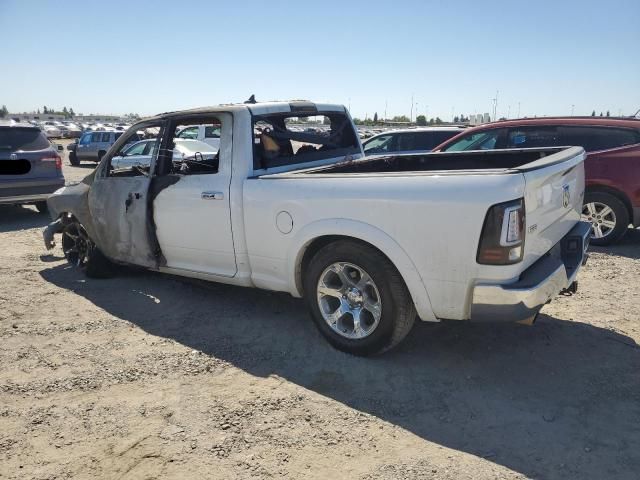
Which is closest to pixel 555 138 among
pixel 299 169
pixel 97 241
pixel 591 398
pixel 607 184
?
pixel 607 184

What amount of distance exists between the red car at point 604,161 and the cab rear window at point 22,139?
27.0 ft

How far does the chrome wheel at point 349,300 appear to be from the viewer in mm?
3545

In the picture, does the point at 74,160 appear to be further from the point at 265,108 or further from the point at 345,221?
the point at 345,221

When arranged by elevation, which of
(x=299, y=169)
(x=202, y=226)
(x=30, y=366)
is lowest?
(x=30, y=366)

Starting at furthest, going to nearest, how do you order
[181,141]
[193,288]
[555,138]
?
[555,138] < [193,288] < [181,141]

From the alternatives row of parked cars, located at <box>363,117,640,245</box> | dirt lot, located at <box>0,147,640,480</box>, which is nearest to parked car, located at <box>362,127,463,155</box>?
row of parked cars, located at <box>363,117,640,245</box>

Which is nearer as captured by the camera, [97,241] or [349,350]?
[349,350]

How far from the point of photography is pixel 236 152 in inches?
163

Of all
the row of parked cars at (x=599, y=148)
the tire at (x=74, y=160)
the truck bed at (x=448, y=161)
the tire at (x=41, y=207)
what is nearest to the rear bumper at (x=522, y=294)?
the truck bed at (x=448, y=161)

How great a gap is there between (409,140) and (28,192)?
7505 mm

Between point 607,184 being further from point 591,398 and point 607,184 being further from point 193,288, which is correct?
point 193,288

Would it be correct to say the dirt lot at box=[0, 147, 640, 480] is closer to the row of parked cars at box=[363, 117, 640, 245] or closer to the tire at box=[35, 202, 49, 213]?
the row of parked cars at box=[363, 117, 640, 245]

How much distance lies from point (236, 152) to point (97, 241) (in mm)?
2280

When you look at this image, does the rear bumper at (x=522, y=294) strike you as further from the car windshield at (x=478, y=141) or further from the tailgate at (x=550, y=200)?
the car windshield at (x=478, y=141)
